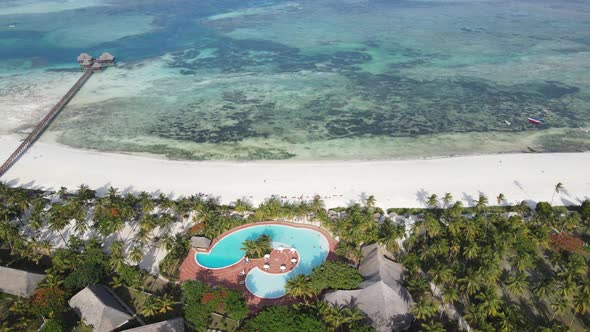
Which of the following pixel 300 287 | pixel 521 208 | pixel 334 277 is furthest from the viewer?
pixel 521 208

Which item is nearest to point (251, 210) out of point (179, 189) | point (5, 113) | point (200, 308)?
point (179, 189)

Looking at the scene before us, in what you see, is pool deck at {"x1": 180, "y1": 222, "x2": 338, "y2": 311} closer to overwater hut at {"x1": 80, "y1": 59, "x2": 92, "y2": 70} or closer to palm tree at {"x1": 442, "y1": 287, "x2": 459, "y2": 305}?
palm tree at {"x1": 442, "y1": 287, "x2": 459, "y2": 305}

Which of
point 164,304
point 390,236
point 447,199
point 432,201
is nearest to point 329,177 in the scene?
point 432,201

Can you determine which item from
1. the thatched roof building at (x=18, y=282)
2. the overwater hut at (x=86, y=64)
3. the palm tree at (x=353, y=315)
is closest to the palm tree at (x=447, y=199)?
the palm tree at (x=353, y=315)

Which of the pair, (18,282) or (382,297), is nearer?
(382,297)

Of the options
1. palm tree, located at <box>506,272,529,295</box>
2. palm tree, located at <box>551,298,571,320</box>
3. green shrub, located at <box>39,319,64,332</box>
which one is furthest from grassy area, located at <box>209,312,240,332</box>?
palm tree, located at <box>551,298,571,320</box>

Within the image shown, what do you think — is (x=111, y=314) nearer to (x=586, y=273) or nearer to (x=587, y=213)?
(x=586, y=273)

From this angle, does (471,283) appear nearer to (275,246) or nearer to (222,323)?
(275,246)
